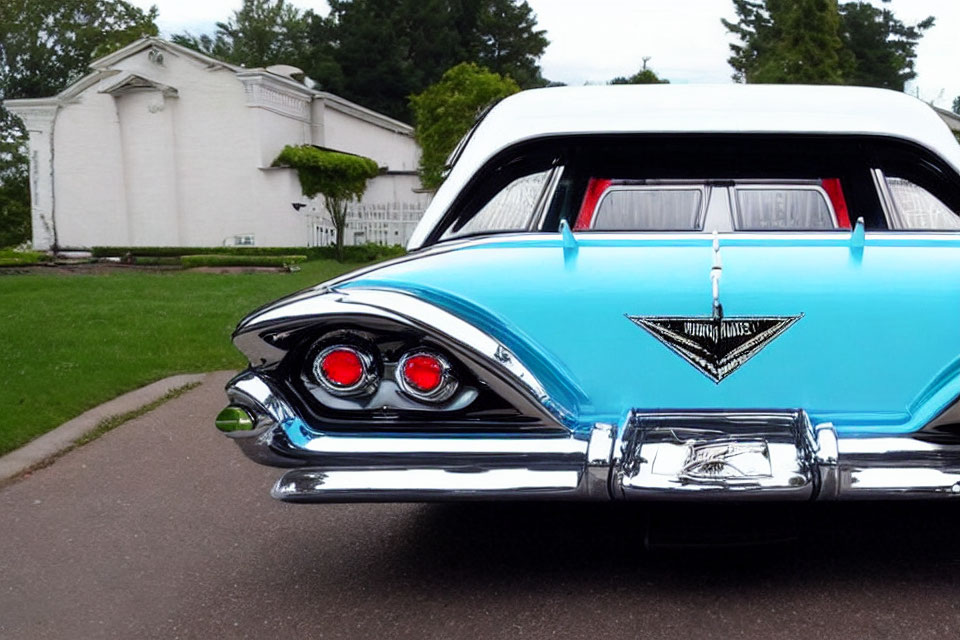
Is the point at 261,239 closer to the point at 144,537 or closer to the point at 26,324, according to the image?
the point at 26,324

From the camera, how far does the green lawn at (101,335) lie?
6.98 m

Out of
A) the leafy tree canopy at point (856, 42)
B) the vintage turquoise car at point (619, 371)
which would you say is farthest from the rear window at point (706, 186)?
the leafy tree canopy at point (856, 42)

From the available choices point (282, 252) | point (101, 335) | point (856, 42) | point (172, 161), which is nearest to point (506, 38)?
point (856, 42)

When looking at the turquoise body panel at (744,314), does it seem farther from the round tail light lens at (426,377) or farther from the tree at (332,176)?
the tree at (332,176)

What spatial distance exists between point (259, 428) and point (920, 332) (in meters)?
1.67

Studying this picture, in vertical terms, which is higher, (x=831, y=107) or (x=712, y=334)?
(x=831, y=107)

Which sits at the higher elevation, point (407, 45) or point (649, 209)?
point (407, 45)

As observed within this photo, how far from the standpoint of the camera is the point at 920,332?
2.70 meters

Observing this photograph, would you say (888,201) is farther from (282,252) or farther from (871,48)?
(871,48)

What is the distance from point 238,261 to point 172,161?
953 cm

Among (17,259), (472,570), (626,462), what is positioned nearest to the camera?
(626,462)

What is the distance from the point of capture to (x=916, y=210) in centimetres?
385

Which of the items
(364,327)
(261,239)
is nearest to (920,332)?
(364,327)

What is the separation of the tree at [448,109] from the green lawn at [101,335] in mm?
14378
